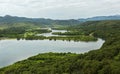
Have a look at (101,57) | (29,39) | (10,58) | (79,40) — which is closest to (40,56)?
(10,58)

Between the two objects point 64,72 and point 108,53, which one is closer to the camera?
point 64,72

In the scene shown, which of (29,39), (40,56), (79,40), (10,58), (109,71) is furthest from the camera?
(29,39)

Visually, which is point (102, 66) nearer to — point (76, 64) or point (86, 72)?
point (86, 72)

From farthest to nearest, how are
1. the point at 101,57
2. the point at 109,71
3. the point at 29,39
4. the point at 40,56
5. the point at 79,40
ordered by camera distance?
the point at 29,39 → the point at 79,40 → the point at 40,56 → the point at 101,57 → the point at 109,71

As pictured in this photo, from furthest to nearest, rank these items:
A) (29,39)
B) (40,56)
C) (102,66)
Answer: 1. (29,39)
2. (40,56)
3. (102,66)

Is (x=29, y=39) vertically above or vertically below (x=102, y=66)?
below

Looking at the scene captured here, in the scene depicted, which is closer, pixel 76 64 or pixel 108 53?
pixel 76 64

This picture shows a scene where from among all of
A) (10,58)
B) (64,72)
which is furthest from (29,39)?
(64,72)

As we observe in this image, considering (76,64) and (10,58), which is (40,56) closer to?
(10,58)

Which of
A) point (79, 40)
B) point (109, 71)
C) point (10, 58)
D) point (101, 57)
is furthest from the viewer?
point (79, 40)
